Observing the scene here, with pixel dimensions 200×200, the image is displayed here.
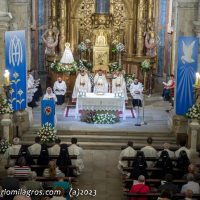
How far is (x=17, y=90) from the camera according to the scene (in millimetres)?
18125

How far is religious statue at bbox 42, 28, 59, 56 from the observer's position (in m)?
26.5

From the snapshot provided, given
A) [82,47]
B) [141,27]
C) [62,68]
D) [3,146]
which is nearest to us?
[3,146]

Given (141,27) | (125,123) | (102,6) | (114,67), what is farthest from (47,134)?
(102,6)

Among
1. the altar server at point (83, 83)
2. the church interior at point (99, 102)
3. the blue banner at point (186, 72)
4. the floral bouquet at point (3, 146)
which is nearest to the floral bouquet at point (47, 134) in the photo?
the church interior at point (99, 102)

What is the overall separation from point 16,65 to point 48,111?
6.20 feet

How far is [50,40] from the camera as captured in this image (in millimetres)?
26531

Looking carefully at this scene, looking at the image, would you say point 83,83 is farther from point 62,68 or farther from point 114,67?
point 114,67

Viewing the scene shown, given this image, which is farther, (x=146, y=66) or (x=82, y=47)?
(x=82, y=47)

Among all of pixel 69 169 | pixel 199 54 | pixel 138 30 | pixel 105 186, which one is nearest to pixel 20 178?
pixel 69 169

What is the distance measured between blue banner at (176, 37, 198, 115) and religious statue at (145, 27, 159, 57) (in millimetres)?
8597

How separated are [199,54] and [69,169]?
648cm

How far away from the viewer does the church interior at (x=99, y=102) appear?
13734mm

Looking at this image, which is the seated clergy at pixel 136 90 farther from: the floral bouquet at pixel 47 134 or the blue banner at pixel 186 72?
the floral bouquet at pixel 47 134

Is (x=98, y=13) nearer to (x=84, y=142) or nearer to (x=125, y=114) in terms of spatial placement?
(x=125, y=114)
